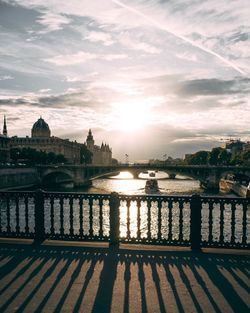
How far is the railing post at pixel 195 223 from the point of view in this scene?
9805 mm

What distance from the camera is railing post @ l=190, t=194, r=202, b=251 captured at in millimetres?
9805

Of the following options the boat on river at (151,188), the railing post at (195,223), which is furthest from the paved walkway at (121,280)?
the boat on river at (151,188)

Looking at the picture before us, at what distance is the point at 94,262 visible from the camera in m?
8.58

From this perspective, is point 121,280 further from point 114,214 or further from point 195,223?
point 195,223

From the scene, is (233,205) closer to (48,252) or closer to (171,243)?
(171,243)

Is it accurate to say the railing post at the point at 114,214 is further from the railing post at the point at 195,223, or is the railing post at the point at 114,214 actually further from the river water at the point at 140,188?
the river water at the point at 140,188

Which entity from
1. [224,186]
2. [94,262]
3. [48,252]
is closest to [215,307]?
[94,262]

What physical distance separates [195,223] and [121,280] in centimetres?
326

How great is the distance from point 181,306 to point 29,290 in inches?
110

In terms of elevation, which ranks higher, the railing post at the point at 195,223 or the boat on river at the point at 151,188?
the railing post at the point at 195,223

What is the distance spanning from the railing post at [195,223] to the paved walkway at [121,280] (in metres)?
0.38

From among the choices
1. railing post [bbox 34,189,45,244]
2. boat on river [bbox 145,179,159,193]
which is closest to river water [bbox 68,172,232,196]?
boat on river [bbox 145,179,159,193]

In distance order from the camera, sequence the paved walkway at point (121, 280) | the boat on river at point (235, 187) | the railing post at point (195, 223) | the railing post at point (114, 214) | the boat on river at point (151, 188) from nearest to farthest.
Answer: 1. the paved walkway at point (121, 280)
2. the railing post at point (195, 223)
3. the railing post at point (114, 214)
4. the boat on river at point (235, 187)
5. the boat on river at point (151, 188)

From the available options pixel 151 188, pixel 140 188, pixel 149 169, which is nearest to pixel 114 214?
pixel 151 188
